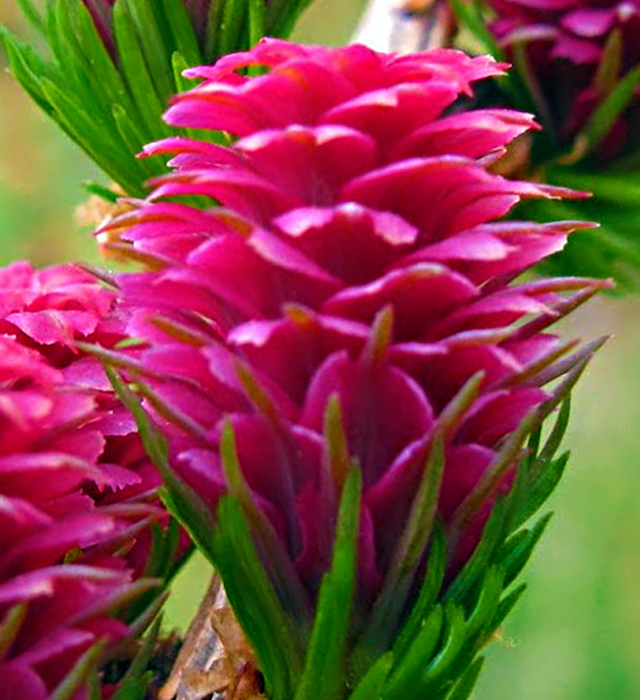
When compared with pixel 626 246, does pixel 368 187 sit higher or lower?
higher

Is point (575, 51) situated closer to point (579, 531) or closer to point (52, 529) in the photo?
point (52, 529)

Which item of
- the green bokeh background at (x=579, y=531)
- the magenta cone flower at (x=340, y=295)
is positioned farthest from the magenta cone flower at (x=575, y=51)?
the green bokeh background at (x=579, y=531)

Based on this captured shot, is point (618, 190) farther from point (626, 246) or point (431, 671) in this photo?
point (431, 671)

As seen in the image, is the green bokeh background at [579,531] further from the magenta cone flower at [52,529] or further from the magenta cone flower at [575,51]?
the magenta cone flower at [52,529]

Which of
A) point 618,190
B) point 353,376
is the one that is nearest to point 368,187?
point 353,376

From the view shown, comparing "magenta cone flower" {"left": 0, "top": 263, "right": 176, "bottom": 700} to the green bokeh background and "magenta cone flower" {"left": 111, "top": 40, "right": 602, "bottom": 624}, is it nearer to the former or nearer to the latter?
"magenta cone flower" {"left": 111, "top": 40, "right": 602, "bottom": 624}

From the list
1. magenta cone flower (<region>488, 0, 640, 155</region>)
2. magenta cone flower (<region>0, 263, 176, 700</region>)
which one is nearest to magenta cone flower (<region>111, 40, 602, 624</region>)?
magenta cone flower (<region>0, 263, 176, 700</region>)
